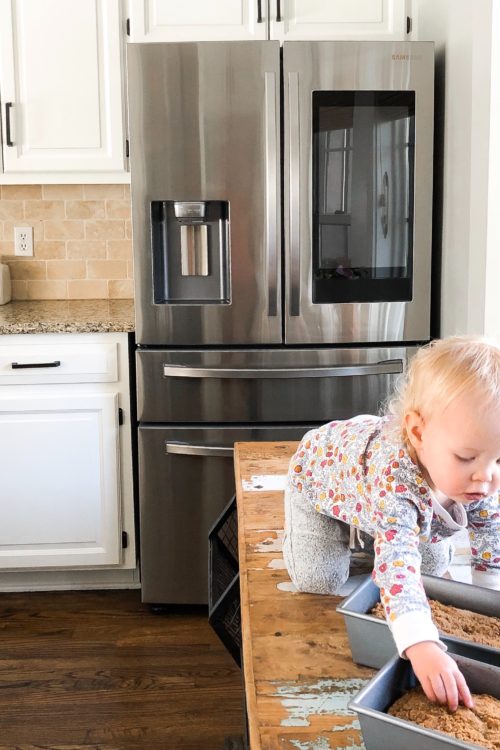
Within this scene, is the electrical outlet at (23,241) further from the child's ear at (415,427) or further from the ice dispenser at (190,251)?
the child's ear at (415,427)

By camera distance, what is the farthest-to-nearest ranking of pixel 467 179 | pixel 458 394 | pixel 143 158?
1. pixel 143 158
2. pixel 467 179
3. pixel 458 394

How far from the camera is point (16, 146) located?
2850 mm

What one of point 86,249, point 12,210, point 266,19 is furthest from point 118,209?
point 266,19

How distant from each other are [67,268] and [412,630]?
A: 276cm

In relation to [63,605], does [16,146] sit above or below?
above

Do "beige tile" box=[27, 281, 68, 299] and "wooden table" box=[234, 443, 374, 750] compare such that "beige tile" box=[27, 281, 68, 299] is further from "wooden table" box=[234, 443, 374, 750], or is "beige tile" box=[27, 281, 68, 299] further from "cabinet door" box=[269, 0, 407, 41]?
"wooden table" box=[234, 443, 374, 750]

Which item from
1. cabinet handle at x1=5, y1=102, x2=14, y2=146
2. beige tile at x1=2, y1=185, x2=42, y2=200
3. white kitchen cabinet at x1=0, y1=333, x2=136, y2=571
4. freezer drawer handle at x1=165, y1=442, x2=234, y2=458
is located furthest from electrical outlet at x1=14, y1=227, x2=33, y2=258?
freezer drawer handle at x1=165, y1=442, x2=234, y2=458

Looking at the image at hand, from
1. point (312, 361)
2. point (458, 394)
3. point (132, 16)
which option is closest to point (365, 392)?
point (312, 361)

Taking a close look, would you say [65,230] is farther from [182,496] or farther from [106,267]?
[182,496]

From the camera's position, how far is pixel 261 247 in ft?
8.29

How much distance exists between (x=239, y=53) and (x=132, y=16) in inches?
20.5

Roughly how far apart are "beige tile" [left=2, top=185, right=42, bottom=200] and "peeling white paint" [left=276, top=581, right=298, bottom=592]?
2553mm

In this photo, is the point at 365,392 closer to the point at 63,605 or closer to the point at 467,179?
the point at 467,179

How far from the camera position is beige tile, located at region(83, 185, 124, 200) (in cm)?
323
